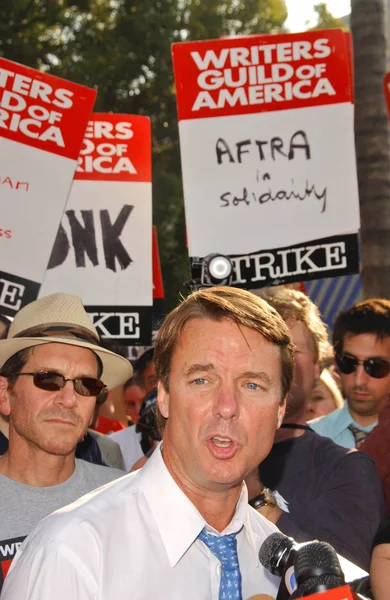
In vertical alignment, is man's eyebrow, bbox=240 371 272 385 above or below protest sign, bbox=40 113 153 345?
below

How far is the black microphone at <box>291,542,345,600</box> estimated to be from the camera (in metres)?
1.83

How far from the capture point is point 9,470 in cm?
363

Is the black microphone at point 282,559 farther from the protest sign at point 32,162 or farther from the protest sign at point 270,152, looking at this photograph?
the protest sign at point 32,162

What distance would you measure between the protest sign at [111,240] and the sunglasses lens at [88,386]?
6.07 feet

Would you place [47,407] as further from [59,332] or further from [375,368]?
[375,368]

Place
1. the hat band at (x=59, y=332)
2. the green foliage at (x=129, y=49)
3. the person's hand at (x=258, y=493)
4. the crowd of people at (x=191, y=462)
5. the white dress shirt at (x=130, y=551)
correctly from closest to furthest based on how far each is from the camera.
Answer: the white dress shirt at (x=130, y=551), the crowd of people at (x=191, y=462), the person's hand at (x=258, y=493), the hat band at (x=59, y=332), the green foliage at (x=129, y=49)

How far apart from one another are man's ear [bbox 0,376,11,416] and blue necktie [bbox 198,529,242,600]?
1542mm

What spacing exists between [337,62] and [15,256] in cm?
215

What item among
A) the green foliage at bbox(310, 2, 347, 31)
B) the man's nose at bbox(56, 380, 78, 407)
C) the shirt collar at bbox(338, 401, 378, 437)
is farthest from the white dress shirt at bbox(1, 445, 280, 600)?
the green foliage at bbox(310, 2, 347, 31)

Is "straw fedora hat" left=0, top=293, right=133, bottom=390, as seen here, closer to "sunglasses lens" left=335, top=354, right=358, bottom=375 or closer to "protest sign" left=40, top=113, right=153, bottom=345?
"sunglasses lens" left=335, top=354, right=358, bottom=375

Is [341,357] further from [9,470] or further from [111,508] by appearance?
[111,508]

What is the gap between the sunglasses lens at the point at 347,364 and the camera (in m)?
5.04

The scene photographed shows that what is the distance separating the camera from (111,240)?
5.82 m

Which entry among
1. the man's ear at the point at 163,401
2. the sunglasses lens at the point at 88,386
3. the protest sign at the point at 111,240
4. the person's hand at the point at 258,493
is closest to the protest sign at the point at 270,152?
the protest sign at the point at 111,240
